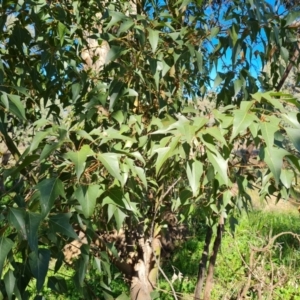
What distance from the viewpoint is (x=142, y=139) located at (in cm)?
121

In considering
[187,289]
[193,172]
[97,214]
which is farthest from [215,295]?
[193,172]

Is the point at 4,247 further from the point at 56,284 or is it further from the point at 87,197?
the point at 56,284

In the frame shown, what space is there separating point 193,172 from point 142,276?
118 cm

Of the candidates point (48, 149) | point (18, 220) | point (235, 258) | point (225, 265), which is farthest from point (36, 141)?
point (235, 258)

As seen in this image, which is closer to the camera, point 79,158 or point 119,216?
point 79,158

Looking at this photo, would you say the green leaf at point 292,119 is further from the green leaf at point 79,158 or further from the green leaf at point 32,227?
the green leaf at point 32,227

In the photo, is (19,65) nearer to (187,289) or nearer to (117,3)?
(117,3)

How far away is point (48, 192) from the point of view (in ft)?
2.83

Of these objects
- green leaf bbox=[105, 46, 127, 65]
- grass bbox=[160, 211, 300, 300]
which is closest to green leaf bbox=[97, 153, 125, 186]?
green leaf bbox=[105, 46, 127, 65]

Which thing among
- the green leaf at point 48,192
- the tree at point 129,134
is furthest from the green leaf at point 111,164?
the green leaf at point 48,192

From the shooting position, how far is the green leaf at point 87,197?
908 mm

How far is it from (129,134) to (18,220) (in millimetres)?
552

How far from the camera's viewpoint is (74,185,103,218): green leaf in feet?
2.98

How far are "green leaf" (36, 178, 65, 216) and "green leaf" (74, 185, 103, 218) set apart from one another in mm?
50
